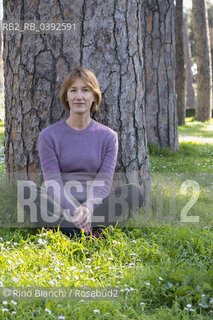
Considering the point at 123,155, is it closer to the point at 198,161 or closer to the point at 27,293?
the point at 27,293

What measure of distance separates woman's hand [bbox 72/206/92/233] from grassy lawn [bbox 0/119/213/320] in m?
0.12

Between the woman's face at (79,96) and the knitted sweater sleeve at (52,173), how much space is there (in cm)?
37

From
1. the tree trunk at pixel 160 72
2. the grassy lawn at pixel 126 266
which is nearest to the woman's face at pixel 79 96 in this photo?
the grassy lawn at pixel 126 266

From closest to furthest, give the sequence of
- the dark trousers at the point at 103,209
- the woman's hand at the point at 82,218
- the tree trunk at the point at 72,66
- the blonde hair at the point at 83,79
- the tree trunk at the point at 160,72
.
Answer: the woman's hand at the point at 82,218, the dark trousers at the point at 103,209, the blonde hair at the point at 83,79, the tree trunk at the point at 72,66, the tree trunk at the point at 160,72

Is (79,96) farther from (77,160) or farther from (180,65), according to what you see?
(180,65)

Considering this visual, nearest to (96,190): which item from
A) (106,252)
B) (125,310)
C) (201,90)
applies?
(106,252)

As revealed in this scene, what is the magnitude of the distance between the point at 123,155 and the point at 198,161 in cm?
Answer: 328

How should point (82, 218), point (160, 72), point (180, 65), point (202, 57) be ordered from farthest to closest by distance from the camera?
point (202, 57) → point (180, 65) → point (160, 72) → point (82, 218)

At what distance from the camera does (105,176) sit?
12.3 feet

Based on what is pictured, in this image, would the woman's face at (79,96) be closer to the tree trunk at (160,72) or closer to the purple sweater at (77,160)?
the purple sweater at (77,160)

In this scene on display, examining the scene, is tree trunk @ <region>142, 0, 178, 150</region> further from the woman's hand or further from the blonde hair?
the woman's hand

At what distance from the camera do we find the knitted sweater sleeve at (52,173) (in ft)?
11.8

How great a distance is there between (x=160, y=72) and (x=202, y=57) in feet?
33.0

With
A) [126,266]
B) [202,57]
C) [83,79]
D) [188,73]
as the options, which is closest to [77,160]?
[83,79]
